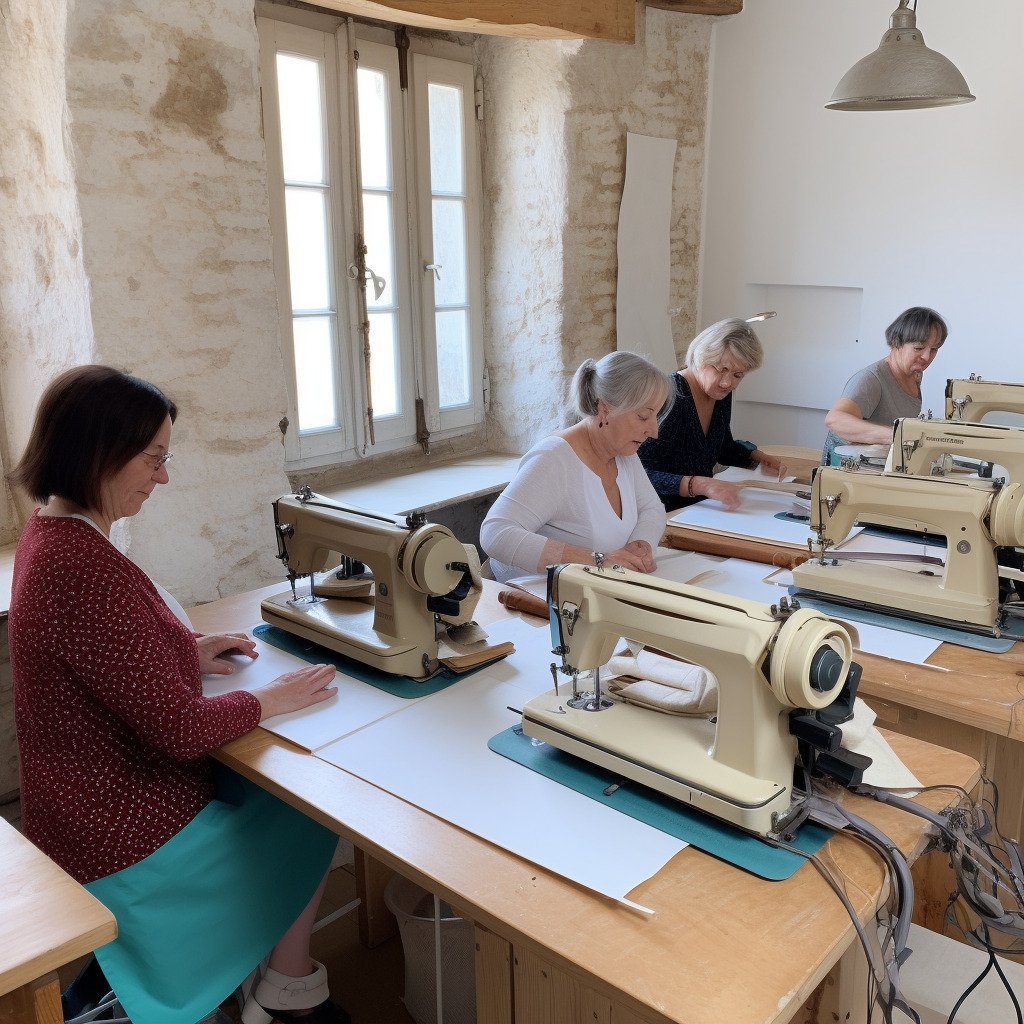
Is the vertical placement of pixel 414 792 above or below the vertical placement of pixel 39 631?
below

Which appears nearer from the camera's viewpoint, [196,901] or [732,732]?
[732,732]

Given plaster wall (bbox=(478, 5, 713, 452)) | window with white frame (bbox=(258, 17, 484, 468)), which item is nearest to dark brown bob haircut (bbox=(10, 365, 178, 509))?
window with white frame (bbox=(258, 17, 484, 468))

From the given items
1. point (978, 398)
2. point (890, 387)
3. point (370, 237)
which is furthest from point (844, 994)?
point (370, 237)

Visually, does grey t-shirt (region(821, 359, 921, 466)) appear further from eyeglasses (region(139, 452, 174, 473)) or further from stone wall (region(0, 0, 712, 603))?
eyeglasses (region(139, 452, 174, 473))

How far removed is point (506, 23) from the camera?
124 inches

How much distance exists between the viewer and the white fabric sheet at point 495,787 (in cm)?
121

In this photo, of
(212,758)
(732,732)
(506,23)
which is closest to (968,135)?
(506,23)

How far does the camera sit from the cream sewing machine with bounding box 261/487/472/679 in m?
1.70

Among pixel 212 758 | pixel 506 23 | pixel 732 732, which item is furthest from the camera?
pixel 506 23

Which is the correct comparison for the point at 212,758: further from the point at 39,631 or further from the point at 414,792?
the point at 414,792

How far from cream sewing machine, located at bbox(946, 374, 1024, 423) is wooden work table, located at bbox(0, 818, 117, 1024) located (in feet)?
8.71

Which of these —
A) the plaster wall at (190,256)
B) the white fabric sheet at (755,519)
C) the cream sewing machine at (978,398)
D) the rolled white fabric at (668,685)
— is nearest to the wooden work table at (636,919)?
the rolled white fabric at (668,685)

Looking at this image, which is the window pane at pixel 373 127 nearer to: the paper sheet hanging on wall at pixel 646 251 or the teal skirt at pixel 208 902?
the paper sheet hanging on wall at pixel 646 251

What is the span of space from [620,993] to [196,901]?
86 cm
